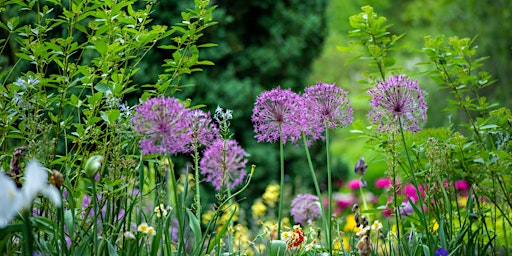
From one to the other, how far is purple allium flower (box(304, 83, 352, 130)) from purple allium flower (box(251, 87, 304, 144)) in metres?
0.04

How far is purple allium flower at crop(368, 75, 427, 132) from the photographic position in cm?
189

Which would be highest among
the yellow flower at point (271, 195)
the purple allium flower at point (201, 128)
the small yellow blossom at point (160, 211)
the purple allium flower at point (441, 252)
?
the yellow flower at point (271, 195)

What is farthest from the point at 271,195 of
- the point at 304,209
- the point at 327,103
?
the point at 327,103

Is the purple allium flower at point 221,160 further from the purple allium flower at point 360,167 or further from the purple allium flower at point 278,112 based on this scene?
the purple allium flower at point 360,167

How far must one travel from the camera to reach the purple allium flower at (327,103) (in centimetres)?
192

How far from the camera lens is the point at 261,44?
20.3 ft

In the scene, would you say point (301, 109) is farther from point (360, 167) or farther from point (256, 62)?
point (256, 62)

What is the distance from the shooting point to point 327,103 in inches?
75.7

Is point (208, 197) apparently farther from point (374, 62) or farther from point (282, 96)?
point (282, 96)

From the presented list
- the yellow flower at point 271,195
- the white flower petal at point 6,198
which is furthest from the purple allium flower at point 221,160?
the yellow flower at point 271,195

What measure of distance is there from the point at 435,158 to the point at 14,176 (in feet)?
4.48

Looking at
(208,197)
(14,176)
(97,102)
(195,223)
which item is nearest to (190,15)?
(97,102)

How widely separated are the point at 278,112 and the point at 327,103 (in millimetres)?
163

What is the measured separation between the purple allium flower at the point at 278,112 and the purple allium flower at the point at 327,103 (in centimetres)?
4
